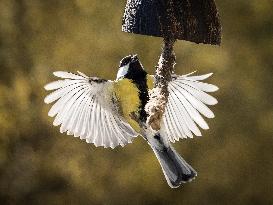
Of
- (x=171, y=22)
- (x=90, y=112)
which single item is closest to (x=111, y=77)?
(x=90, y=112)

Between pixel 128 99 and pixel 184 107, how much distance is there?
15 cm

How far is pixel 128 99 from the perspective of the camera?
118 centimetres

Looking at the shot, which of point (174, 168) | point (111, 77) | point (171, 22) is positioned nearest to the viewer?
point (171, 22)

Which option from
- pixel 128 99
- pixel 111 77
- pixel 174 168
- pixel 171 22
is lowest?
pixel 111 77

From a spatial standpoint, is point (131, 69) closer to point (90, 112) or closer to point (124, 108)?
point (124, 108)

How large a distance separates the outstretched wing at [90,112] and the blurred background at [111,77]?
3810mm

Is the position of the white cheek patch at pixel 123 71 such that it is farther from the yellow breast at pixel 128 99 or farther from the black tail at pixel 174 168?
the black tail at pixel 174 168

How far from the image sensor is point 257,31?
17.5 ft

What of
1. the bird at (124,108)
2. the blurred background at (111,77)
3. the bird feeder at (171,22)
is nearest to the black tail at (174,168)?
the bird at (124,108)

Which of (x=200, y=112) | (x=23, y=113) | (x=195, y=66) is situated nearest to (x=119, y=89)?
(x=200, y=112)

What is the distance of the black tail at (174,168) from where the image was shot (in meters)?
1.05

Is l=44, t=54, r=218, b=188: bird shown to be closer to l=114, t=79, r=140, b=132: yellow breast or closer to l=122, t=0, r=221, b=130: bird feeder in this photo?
l=114, t=79, r=140, b=132: yellow breast

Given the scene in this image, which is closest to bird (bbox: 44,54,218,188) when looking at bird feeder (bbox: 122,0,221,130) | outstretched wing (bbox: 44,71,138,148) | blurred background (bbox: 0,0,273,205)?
outstretched wing (bbox: 44,71,138,148)

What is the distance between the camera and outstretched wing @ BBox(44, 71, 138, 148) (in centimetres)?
125
